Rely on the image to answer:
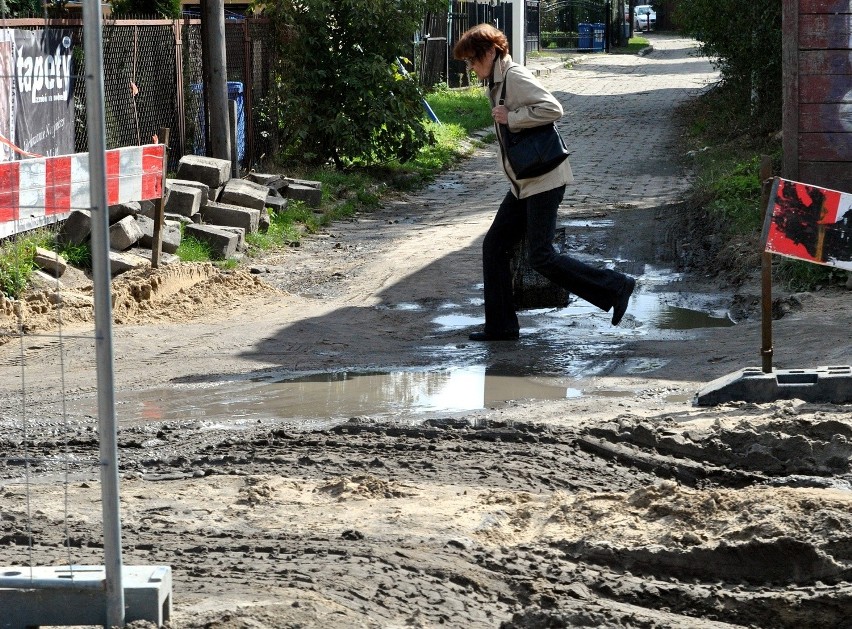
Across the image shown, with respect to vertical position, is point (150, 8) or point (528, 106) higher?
point (150, 8)

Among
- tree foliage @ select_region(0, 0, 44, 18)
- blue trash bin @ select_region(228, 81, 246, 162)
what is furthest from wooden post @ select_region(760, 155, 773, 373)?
tree foliage @ select_region(0, 0, 44, 18)

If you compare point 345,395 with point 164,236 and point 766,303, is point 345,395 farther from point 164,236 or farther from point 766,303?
point 164,236

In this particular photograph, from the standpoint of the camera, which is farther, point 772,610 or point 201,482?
point 201,482

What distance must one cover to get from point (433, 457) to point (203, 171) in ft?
24.5

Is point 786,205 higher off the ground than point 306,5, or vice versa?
point 306,5

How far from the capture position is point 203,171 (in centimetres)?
1198

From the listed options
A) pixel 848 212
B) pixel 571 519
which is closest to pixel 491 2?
pixel 848 212

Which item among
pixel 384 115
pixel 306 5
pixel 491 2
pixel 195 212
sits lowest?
pixel 195 212

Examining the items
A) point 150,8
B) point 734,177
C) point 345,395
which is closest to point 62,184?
point 345,395

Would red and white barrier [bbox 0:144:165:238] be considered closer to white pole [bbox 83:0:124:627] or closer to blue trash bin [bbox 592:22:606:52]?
white pole [bbox 83:0:124:627]

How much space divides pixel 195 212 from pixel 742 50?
9411 millimetres

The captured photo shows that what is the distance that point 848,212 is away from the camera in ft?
20.5

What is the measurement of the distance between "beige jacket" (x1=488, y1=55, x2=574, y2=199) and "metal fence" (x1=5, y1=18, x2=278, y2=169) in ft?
15.7

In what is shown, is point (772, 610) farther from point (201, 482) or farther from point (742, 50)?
point (742, 50)
